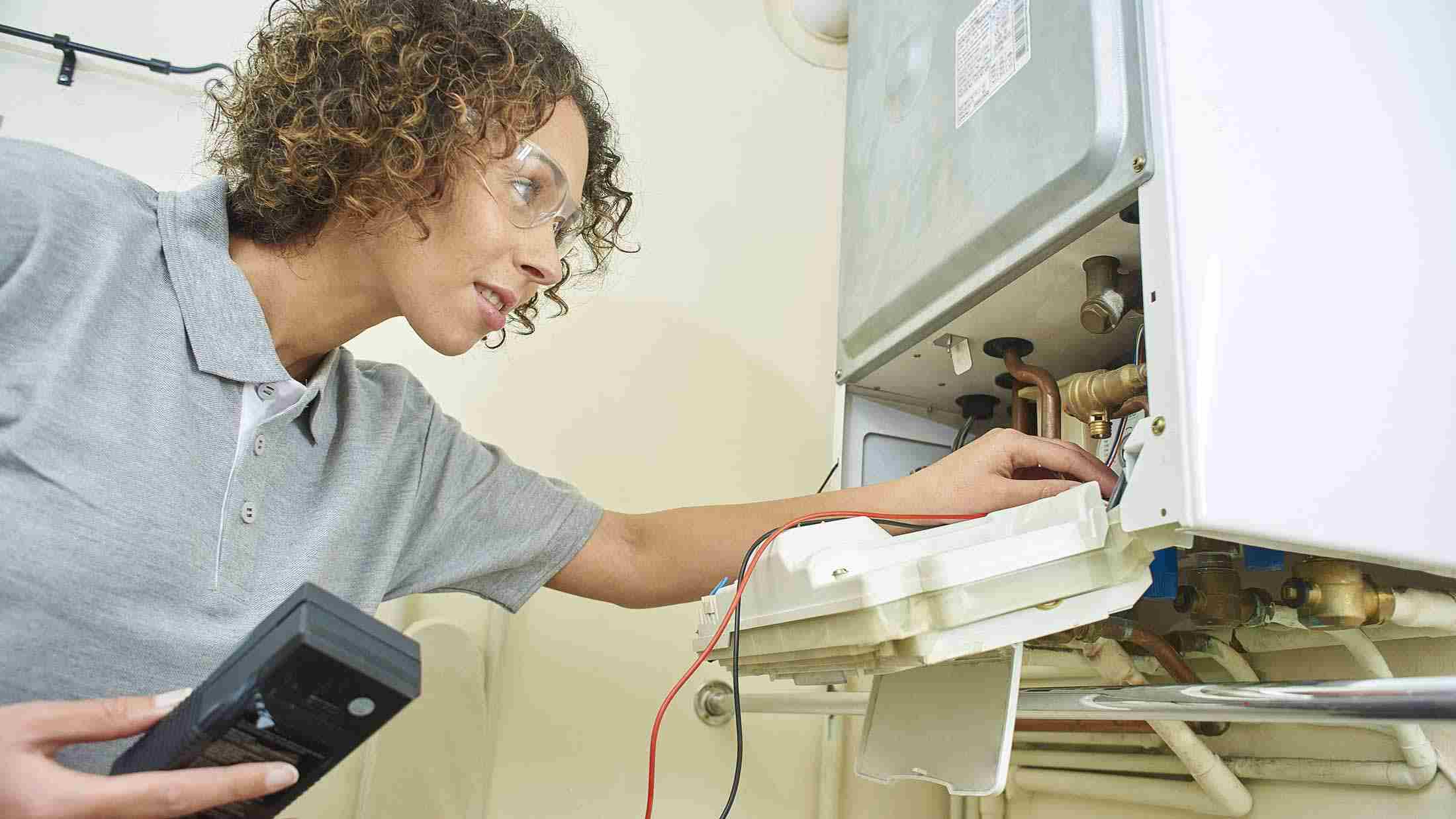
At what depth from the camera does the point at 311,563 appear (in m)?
0.86

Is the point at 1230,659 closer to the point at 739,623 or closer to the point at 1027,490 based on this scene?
the point at 1027,490

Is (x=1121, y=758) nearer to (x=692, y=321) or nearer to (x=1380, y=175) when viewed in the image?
(x=1380, y=175)

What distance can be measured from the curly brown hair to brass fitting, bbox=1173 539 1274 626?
69 cm

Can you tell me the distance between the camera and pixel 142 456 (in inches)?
29.6

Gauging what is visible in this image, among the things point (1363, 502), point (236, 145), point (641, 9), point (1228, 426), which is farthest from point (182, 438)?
point (641, 9)

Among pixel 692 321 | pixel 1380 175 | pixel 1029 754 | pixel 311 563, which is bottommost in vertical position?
pixel 1029 754

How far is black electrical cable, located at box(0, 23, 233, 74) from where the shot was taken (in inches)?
50.4

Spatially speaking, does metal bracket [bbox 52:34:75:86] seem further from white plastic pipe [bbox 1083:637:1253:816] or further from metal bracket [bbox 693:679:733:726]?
white plastic pipe [bbox 1083:637:1253:816]

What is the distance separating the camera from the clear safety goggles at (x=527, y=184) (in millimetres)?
862

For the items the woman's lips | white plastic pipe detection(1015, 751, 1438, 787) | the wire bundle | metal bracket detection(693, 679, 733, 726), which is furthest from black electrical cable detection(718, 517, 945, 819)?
metal bracket detection(693, 679, 733, 726)

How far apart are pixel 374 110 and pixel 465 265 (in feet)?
0.54

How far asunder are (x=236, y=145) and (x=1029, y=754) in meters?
1.14

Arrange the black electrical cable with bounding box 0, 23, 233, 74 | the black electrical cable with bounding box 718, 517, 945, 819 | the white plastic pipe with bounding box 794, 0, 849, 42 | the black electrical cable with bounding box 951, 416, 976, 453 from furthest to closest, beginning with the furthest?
the white plastic pipe with bounding box 794, 0, 849, 42 → the black electrical cable with bounding box 0, 23, 233, 74 → the black electrical cable with bounding box 951, 416, 976, 453 → the black electrical cable with bounding box 718, 517, 945, 819

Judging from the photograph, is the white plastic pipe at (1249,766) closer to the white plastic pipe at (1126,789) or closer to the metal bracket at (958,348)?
the white plastic pipe at (1126,789)
